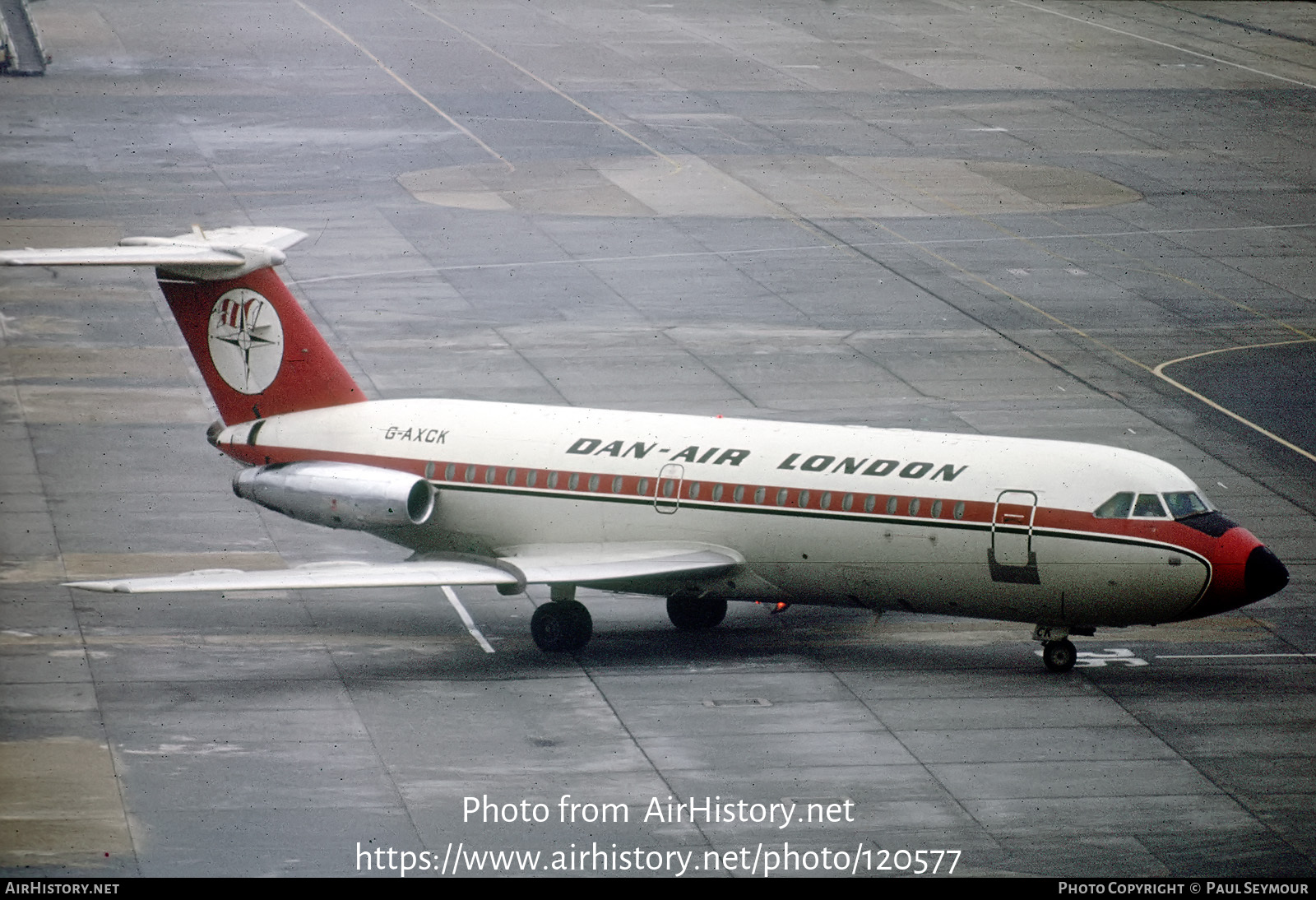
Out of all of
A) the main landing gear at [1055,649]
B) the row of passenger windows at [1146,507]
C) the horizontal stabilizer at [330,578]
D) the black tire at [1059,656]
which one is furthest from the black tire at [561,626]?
the row of passenger windows at [1146,507]

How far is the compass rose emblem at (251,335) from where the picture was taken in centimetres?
3750

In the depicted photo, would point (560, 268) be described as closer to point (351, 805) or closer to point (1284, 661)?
point (1284, 661)

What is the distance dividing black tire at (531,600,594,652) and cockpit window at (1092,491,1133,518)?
8.72m

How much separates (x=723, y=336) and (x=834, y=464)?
72.1 ft

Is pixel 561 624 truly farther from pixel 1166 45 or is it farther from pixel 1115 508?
pixel 1166 45

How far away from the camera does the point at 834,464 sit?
34.3 metres

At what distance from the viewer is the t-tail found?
37344mm

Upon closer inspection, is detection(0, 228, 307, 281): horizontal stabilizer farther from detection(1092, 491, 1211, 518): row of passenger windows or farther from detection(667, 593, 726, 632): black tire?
detection(1092, 491, 1211, 518): row of passenger windows

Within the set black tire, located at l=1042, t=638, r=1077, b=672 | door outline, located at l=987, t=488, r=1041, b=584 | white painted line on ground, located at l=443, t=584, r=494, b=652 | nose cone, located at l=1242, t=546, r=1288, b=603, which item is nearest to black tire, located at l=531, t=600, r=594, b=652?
white painted line on ground, located at l=443, t=584, r=494, b=652

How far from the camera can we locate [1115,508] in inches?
1294

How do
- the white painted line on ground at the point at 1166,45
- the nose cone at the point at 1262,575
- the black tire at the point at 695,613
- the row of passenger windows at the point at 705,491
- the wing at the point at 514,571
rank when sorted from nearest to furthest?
the nose cone at the point at 1262,575
the wing at the point at 514,571
the row of passenger windows at the point at 705,491
the black tire at the point at 695,613
the white painted line on ground at the point at 1166,45

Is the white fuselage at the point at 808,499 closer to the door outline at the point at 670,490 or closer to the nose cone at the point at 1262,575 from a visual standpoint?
the door outline at the point at 670,490

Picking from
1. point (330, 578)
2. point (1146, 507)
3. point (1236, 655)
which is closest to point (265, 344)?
point (330, 578)

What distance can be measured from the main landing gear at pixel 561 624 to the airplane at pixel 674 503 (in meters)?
0.03
